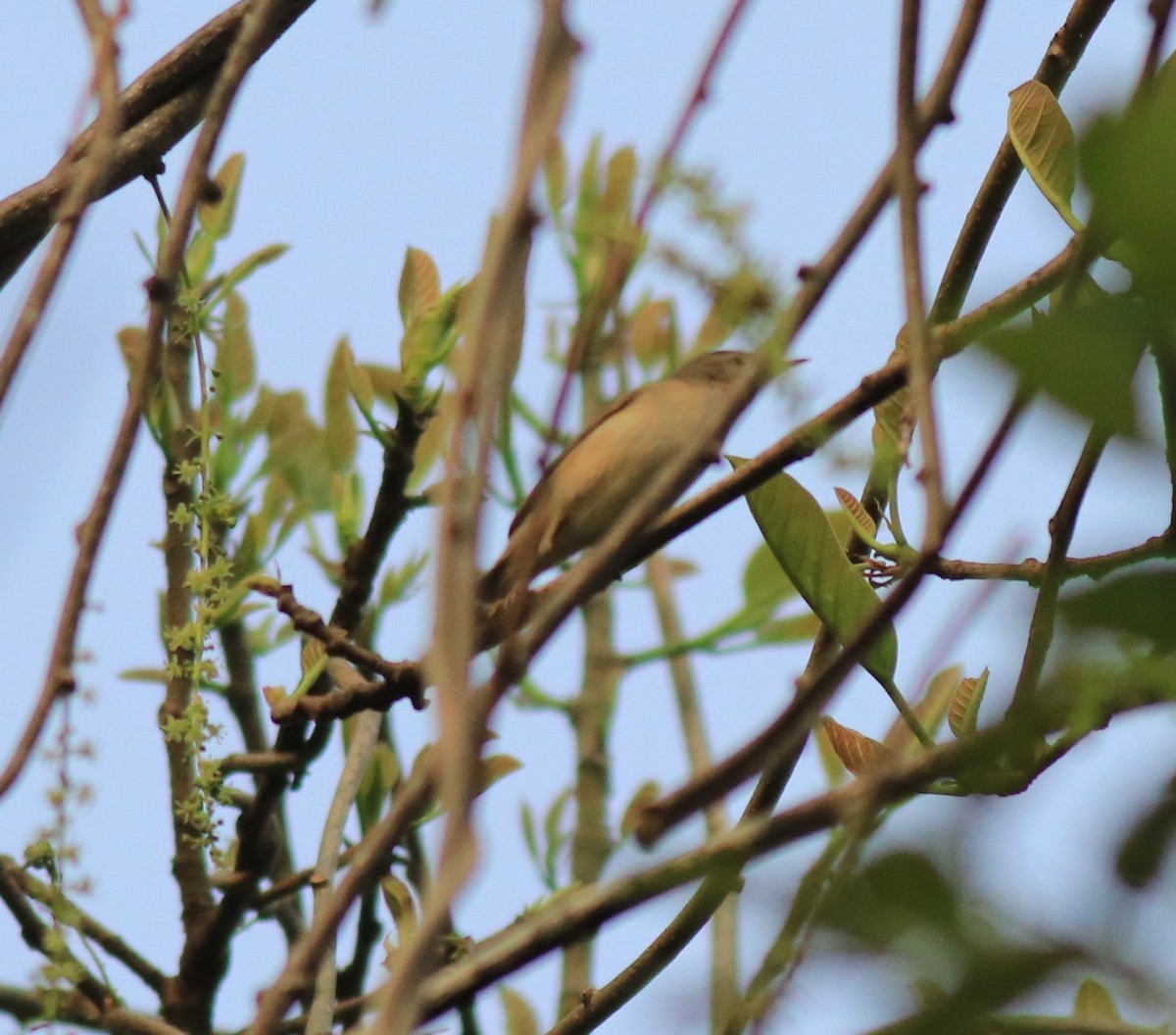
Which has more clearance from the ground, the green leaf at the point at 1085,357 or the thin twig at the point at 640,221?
the thin twig at the point at 640,221

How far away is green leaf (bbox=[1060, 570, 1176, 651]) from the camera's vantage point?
466 mm

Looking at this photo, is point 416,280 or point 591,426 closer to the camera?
point 416,280

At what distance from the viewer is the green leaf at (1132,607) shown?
47 centimetres

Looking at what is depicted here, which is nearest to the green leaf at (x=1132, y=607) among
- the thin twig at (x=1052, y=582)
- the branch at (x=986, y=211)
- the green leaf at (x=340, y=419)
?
the thin twig at (x=1052, y=582)

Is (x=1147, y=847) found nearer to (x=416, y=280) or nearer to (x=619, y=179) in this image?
(x=416, y=280)

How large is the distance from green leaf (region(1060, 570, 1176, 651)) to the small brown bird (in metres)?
2.20

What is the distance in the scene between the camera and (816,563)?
52.5 inches

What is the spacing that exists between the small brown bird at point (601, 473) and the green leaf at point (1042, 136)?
4.35 ft

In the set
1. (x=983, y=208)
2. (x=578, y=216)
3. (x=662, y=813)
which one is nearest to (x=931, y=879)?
(x=662, y=813)

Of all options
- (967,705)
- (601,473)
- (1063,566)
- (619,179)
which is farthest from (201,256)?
(1063,566)

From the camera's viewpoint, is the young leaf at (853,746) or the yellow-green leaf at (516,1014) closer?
the young leaf at (853,746)

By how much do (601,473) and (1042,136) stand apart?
A: 1.48m

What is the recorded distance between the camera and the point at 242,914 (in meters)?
2.01

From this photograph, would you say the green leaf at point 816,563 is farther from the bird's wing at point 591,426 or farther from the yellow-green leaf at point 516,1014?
the bird's wing at point 591,426
